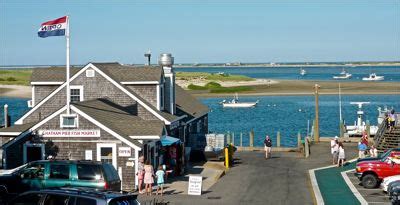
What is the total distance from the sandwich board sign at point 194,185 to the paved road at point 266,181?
398 millimetres

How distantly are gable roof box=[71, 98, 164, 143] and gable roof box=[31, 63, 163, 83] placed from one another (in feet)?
13.7

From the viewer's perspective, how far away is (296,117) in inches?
4176

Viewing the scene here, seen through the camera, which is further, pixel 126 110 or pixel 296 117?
pixel 296 117

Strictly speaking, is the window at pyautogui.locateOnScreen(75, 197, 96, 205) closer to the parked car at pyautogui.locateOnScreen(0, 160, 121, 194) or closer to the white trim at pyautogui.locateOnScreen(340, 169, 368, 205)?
the parked car at pyautogui.locateOnScreen(0, 160, 121, 194)

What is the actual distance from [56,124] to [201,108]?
20.9m

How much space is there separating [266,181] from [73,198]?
18.6 m

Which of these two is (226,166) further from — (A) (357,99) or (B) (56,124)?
(A) (357,99)

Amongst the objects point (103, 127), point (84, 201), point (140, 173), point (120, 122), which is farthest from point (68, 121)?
point (84, 201)

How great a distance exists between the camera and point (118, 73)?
134ft

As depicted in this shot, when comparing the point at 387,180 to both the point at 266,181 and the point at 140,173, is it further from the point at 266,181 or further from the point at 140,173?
the point at 140,173

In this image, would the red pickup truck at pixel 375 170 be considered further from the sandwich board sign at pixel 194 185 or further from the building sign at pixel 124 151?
the building sign at pixel 124 151

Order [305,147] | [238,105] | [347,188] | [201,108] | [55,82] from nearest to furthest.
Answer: [347,188]
[55,82]
[305,147]
[201,108]
[238,105]

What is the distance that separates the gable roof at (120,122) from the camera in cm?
3278

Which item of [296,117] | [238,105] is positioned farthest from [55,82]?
[238,105]
